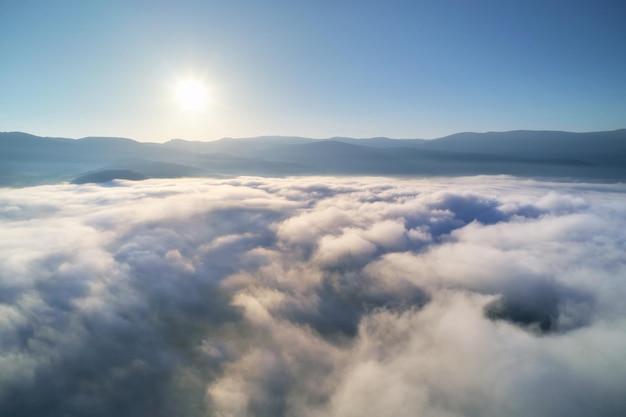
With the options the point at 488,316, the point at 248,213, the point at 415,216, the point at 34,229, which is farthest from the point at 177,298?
the point at 415,216

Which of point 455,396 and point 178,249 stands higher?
point 178,249

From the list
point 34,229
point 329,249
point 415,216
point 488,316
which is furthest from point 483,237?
point 34,229

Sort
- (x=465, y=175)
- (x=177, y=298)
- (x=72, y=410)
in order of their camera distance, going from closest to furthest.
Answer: (x=72, y=410) → (x=177, y=298) → (x=465, y=175)

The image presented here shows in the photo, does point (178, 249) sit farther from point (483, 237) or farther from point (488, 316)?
point (483, 237)

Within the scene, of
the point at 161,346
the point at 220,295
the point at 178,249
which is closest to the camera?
the point at 161,346

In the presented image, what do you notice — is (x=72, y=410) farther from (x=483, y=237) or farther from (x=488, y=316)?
(x=483, y=237)

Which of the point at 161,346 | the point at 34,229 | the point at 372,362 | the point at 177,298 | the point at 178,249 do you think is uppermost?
the point at 34,229

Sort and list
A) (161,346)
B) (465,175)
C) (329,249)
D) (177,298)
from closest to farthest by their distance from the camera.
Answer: (161,346), (177,298), (329,249), (465,175)

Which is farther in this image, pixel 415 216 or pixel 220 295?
pixel 415 216

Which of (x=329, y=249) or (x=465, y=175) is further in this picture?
(x=465, y=175)
